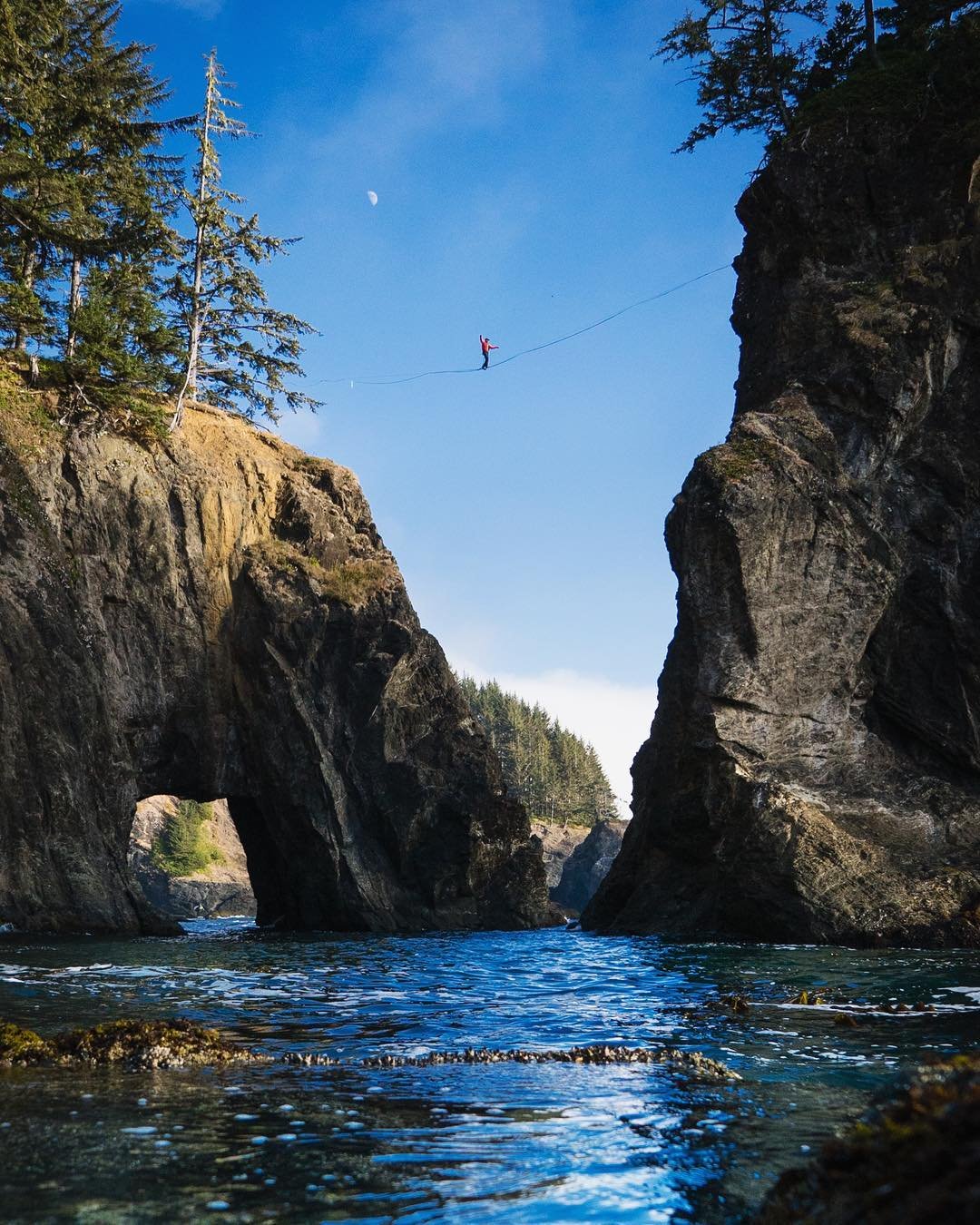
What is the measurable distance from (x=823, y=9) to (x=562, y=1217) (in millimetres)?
43108

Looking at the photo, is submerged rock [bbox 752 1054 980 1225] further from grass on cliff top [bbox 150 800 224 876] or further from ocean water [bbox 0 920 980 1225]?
grass on cliff top [bbox 150 800 224 876]

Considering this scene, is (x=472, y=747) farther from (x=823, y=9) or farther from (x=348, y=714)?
(x=823, y=9)

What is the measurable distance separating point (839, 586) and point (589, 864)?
66265mm

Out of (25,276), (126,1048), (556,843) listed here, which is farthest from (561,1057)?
(556,843)

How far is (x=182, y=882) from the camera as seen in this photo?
3438 inches

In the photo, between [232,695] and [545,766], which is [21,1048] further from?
[545,766]

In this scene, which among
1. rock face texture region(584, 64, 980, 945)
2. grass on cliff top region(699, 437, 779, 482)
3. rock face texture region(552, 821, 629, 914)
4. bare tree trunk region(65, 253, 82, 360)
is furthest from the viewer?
rock face texture region(552, 821, 629, 914)

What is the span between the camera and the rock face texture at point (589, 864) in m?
88.2

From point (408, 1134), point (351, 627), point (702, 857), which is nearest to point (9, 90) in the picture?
point (351, 627)

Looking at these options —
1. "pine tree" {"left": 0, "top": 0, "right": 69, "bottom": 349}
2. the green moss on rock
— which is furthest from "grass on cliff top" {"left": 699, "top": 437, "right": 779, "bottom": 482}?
the green moss on rock

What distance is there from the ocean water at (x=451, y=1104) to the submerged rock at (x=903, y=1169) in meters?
0.52

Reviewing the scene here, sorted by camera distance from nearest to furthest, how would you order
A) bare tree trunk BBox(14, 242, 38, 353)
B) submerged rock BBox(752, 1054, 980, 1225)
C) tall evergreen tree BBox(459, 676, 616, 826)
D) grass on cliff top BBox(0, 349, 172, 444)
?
submerged rock BBox(752, 1054, 980, 1225)
grass on cliff top BBox(0, 349, 172, 444)
bare tree trunk BBox(14, 242, 38, 353)
tall evergreen tree BBox(459, 676, 616, 826)

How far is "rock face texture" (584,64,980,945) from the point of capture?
24641 millimetres

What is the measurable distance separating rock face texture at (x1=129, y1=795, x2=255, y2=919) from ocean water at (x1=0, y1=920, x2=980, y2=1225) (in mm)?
76412
